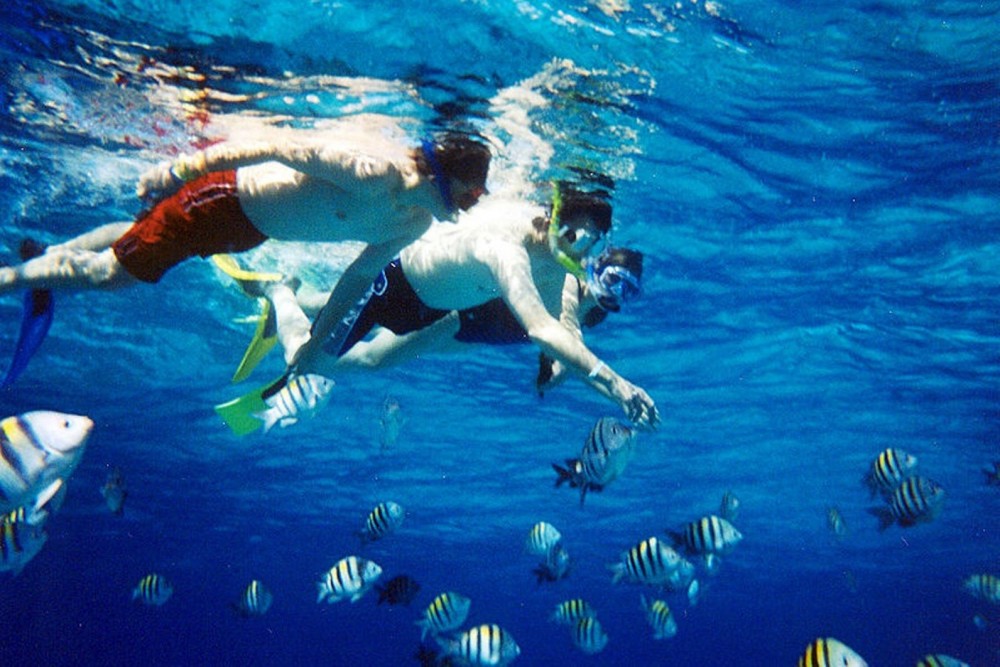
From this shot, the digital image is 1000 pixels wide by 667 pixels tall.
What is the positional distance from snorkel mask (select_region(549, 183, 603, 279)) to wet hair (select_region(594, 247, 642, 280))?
8.3 inches

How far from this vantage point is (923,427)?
22469 mm

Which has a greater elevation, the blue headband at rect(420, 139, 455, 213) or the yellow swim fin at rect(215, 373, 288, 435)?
the blue headband at rect(420, 139, 455, 213)

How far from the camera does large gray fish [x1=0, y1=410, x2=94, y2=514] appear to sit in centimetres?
384

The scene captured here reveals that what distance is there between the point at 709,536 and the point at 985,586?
8.02 meters

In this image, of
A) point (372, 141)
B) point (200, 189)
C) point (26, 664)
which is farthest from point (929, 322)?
point (26, 664)

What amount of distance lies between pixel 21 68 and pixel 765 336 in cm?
1643

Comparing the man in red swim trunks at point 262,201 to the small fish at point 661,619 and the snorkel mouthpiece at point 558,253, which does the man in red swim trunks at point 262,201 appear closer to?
the snorkel mouthpiece at point 558,253

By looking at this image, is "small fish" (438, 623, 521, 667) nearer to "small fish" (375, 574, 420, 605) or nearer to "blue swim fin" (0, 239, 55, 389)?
"small fish" (375, 574, 420, 605)

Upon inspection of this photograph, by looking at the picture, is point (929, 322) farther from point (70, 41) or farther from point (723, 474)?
point (70, 41)

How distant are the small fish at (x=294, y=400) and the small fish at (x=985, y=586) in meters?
12.9

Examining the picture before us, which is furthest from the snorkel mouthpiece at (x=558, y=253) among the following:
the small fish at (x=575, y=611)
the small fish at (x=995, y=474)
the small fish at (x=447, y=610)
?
the small fish at (x=995, y=474)

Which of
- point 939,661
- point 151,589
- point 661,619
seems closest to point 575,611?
point 661,619

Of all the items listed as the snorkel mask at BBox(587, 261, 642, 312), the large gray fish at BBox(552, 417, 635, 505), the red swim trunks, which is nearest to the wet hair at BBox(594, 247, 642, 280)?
the snorkel mask at BBox(587, 261, 642, 312)

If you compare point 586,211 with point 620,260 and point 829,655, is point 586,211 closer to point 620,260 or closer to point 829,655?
point 620,260
